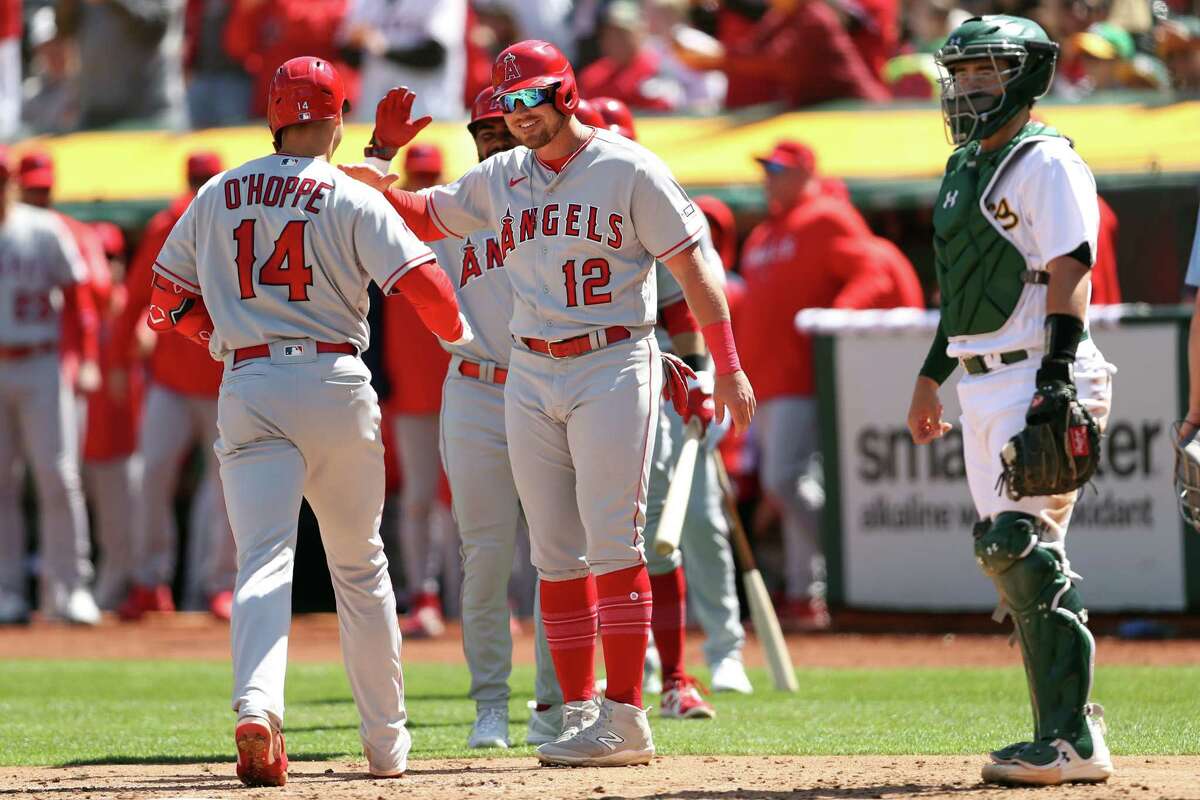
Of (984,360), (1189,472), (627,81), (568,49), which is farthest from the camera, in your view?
(568,49)

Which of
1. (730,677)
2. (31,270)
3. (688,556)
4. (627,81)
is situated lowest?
(730,677)

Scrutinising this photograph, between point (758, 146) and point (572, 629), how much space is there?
25.4ft

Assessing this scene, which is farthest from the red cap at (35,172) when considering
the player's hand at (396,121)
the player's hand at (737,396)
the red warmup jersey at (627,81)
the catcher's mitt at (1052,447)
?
the catcher's mitt at (1052,447)

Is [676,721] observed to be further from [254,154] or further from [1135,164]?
[254,154]

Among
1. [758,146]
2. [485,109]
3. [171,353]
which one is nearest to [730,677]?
[485,109]

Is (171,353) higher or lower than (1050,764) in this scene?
higher

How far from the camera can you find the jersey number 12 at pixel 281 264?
588 cm

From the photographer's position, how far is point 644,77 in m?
14.6

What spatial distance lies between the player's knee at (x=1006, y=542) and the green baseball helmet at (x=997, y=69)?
1.06 metres

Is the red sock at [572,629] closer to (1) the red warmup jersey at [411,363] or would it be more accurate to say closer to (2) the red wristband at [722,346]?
(2) the red wristband at [722,346]

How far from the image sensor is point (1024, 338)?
5562mm

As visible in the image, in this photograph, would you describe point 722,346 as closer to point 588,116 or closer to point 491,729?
point 588,116

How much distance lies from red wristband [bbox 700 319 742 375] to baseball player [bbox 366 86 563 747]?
0.98 meters

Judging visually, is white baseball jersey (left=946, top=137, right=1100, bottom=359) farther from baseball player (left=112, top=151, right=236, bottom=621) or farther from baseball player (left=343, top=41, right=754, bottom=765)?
baseball player (left=112, top=151, right=236, bottom=621)
